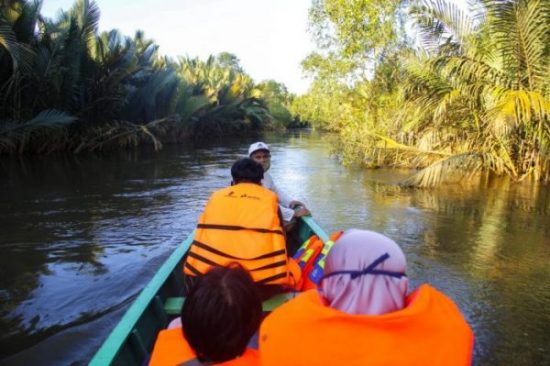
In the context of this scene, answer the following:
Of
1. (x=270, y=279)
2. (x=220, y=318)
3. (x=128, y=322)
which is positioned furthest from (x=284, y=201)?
(x=220, y=318)

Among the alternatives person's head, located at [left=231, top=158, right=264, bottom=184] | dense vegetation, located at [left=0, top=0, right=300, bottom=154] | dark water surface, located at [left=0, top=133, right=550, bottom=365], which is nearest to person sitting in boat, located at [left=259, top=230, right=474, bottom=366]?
person's head, located at [left=231, top=158, right=264, bottom=184]

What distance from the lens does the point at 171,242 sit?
791cm

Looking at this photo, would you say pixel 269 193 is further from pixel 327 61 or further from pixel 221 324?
Result: pixel 327 61

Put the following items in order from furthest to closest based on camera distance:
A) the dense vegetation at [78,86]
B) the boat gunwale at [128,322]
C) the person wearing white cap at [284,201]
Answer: the dense vegetation at [78,86] < the person wearing white cap at [284,201] < the boat gunwale at [128,322]

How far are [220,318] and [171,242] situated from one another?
21.2ft

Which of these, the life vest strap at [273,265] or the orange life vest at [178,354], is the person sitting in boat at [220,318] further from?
the life vest strap at [273,265]

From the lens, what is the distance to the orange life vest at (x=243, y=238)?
9.96 ft

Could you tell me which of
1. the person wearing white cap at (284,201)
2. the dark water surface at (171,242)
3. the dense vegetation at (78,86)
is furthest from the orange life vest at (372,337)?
the dense vegetation at (78,86)

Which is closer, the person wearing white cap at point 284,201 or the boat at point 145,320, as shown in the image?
the boat at point 145,320

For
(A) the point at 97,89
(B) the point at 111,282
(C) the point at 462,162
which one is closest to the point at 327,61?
(C) the point at 462,162

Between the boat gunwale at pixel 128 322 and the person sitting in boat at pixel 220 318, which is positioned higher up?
the person sitting in boat at pixel 220 318

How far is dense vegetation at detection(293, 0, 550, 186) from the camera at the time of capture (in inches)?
428

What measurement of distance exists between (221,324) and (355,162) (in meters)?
16.4

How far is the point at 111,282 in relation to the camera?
6.09 metres
